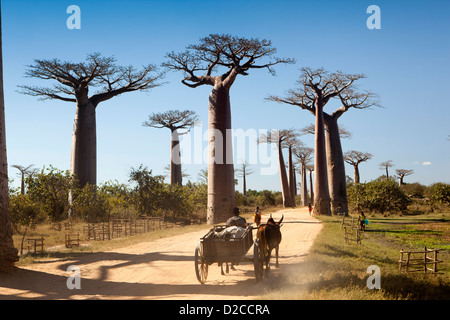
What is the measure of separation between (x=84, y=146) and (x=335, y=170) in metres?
17.6

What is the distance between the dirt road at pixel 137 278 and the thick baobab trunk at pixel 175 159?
81.5 feet

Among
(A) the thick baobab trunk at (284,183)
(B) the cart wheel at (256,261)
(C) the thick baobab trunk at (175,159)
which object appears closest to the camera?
(B) the cart wheel at (256,261)

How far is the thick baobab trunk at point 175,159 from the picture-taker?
3591 cm

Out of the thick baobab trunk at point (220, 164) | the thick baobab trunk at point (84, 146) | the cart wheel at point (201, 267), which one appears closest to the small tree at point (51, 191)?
the thick baobab trunk at point (84, 146)

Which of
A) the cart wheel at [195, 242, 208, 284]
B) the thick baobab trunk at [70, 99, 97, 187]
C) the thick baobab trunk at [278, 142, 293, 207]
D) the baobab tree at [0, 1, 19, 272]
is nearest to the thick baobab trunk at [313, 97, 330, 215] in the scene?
the thick baobab trunk at [278, 142, 293, 207]

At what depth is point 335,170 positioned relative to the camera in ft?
84.9

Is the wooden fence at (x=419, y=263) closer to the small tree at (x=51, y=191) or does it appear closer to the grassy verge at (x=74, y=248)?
the grassy verge at (x=74, y=248)

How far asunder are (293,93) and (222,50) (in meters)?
9.11

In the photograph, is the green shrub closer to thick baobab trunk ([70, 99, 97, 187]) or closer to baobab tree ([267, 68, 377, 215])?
baobab tree ([267, 68, 377, 215])

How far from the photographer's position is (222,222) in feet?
59.8

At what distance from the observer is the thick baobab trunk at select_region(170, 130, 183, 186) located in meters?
35.9

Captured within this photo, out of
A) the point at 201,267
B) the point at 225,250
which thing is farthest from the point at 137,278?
the point at 225,250
